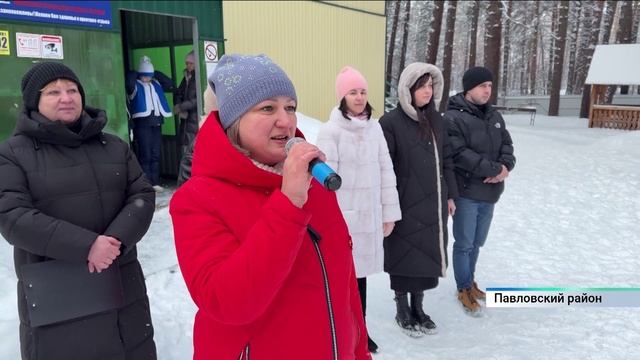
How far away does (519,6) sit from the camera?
3578 cm

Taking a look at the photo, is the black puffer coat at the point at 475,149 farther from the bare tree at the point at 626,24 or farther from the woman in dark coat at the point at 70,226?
the bare tree at the point at 626,24

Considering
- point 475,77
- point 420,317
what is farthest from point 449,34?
point 420,317

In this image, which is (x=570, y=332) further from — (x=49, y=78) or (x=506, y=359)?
(x=49, y=78)

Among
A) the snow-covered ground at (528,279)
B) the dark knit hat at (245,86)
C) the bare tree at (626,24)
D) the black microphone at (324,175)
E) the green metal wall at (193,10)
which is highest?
the bare tree at (626,24)

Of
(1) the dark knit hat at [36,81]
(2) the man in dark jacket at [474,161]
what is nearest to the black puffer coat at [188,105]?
(2) the man in dark jacket at [474,161]

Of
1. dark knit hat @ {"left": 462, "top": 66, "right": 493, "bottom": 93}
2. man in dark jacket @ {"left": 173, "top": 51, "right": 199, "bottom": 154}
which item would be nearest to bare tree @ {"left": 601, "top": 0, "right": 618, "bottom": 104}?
man in dark jacket @ {"left": 173, "top": 51, "right": 199, "bottom": 154}

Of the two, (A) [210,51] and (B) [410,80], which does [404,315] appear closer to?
(B) [410,80]

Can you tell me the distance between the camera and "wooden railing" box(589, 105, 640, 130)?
16.5m

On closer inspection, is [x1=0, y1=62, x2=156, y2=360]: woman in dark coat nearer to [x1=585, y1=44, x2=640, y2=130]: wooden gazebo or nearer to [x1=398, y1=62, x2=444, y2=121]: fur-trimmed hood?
[x1=398, y1=62, x2=444, y2=121]: fur-trimmed hood

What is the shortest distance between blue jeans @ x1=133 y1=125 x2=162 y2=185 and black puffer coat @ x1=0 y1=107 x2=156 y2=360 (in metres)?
5.39

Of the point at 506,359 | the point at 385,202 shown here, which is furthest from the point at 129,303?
the point at 506,359

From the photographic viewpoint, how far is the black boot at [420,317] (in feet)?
13.1

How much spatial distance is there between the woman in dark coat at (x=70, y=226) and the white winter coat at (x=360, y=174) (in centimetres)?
142

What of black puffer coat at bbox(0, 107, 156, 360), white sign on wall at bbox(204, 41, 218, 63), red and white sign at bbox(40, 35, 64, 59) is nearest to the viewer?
black puffer coat at bbox(0, 107, 156, 360)
